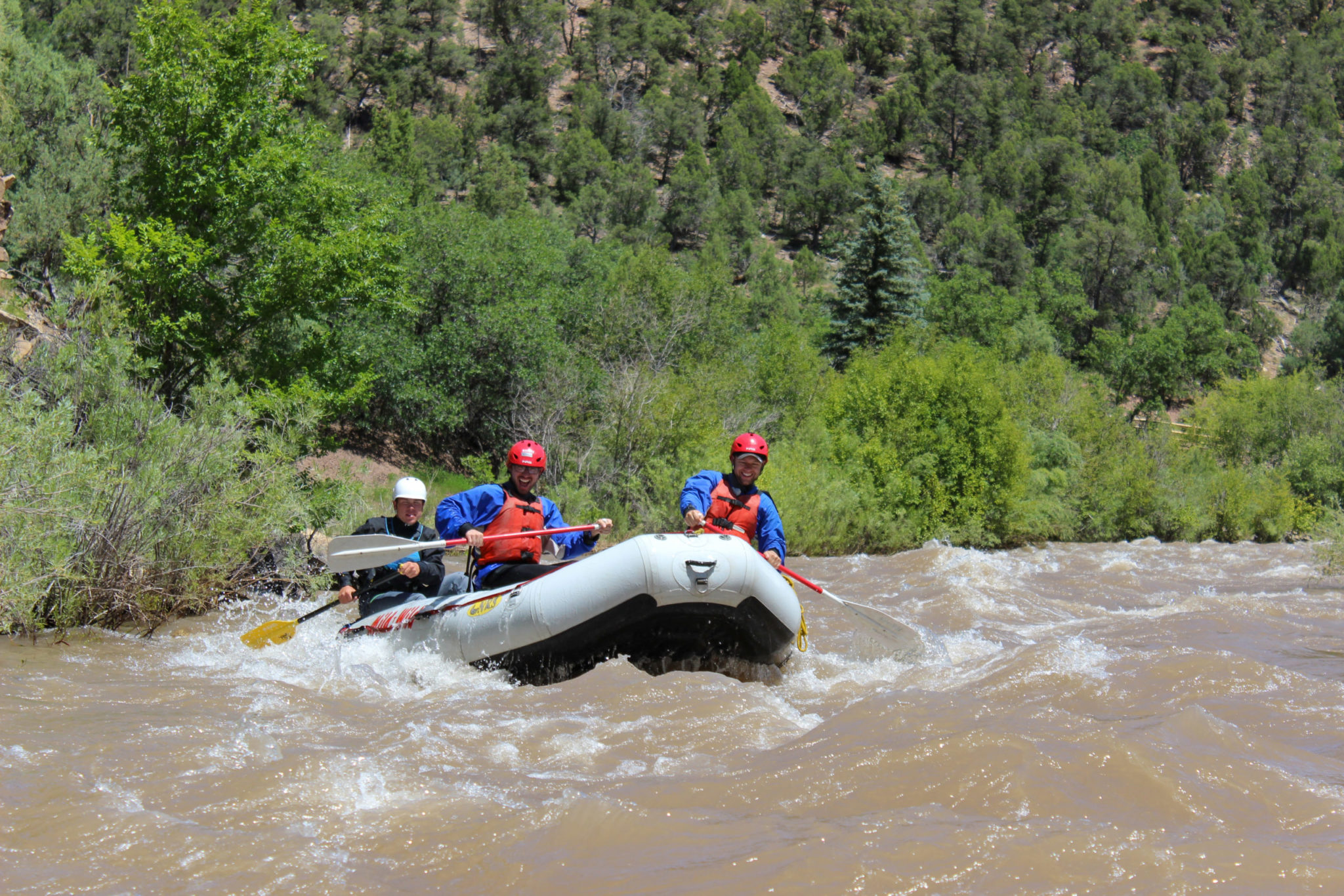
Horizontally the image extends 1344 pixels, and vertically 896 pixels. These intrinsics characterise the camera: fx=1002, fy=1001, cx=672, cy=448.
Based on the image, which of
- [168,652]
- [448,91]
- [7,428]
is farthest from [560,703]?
[448,91]

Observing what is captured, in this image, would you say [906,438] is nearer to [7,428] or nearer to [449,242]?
[449,242]

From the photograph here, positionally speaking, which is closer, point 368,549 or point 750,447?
point 368,549

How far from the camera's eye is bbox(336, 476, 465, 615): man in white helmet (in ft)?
23.7

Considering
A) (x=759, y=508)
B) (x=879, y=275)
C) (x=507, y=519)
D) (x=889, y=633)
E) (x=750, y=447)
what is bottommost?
(x=889, y=633)

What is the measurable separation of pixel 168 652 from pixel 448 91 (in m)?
82.5

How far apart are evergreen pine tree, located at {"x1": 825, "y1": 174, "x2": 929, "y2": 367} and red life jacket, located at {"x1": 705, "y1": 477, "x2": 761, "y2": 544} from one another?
22.5m

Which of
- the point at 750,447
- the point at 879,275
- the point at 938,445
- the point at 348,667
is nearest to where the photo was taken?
the point at 348,667

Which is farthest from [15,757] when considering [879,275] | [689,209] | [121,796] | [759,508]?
[689,209]

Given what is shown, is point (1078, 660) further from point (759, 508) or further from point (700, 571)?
point (700, 571)

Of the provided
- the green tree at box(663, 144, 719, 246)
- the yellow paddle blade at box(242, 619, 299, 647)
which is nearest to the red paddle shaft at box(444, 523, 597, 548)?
the yellow paddle blade at box(242, 619, 299, 647)

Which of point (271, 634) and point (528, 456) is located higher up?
point (528, 456)

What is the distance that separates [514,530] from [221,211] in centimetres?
821

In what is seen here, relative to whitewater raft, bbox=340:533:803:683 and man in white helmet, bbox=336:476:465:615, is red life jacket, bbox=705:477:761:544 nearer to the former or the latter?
whitewater raft, bbox=340:533:803:683

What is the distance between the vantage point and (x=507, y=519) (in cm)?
723
